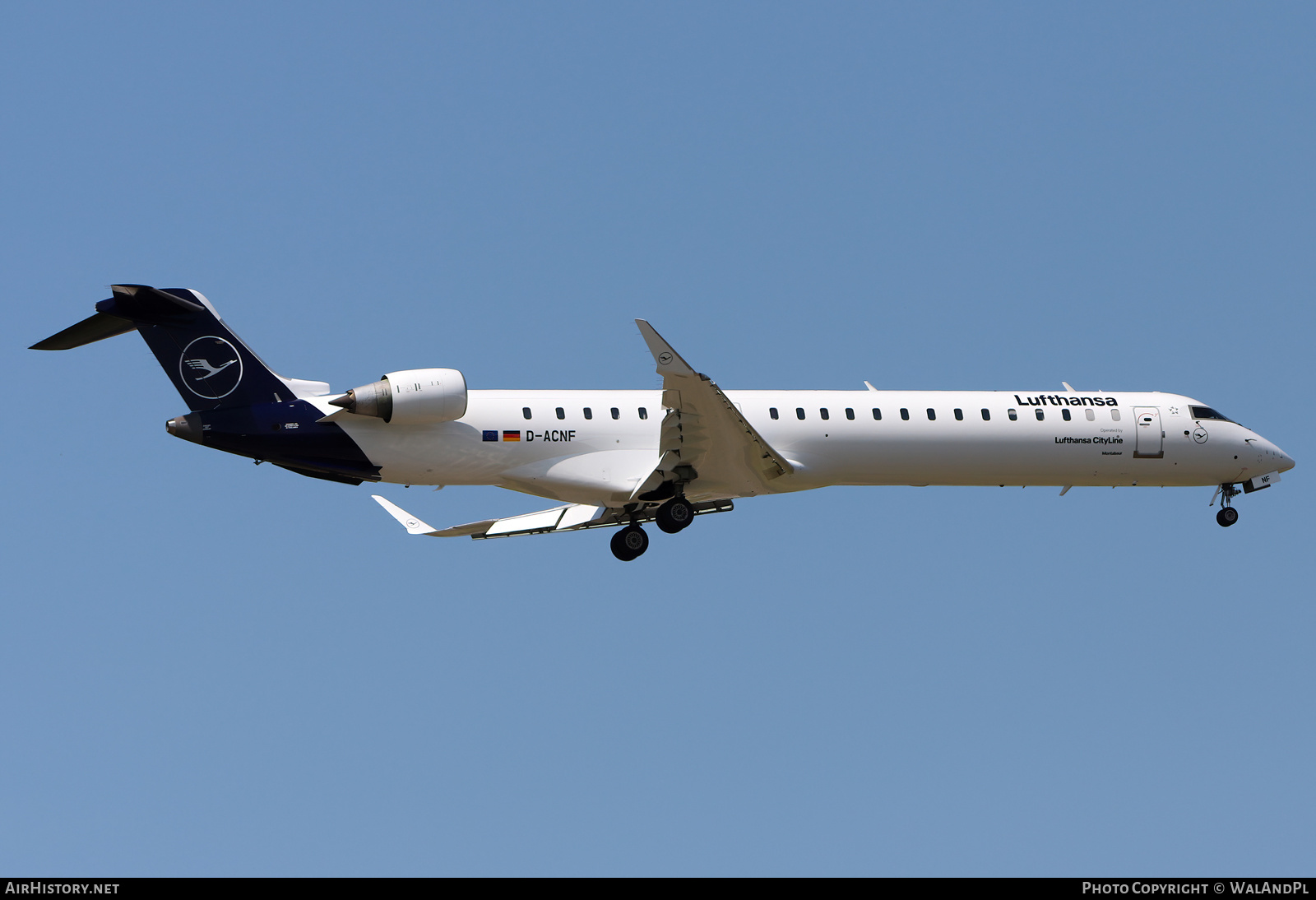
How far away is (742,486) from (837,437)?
1889mm

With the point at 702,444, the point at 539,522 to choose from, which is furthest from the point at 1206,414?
the point at 539,522

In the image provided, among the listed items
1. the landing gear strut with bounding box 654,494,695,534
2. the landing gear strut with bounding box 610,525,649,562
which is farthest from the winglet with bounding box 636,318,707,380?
the landing gear strut with bounding box 610,525,649,562

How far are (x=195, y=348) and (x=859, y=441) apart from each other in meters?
11.2

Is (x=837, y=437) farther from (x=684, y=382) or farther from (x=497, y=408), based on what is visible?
(x=497, y=408)

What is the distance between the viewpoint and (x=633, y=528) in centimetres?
2442

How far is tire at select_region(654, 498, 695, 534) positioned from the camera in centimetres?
2380

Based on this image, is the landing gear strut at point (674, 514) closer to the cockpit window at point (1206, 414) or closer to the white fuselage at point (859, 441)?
the white fuselage at point (859, 441)

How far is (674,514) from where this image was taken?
23.8m

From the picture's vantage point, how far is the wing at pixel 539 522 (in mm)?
25578

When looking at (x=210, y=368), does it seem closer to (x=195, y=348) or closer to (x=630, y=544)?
(x=195, y=348)

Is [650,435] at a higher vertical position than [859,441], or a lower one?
lower

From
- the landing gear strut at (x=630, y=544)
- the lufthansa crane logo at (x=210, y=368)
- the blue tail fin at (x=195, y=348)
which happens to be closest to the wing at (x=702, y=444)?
the landing gear strut at (x=630, y=544)
